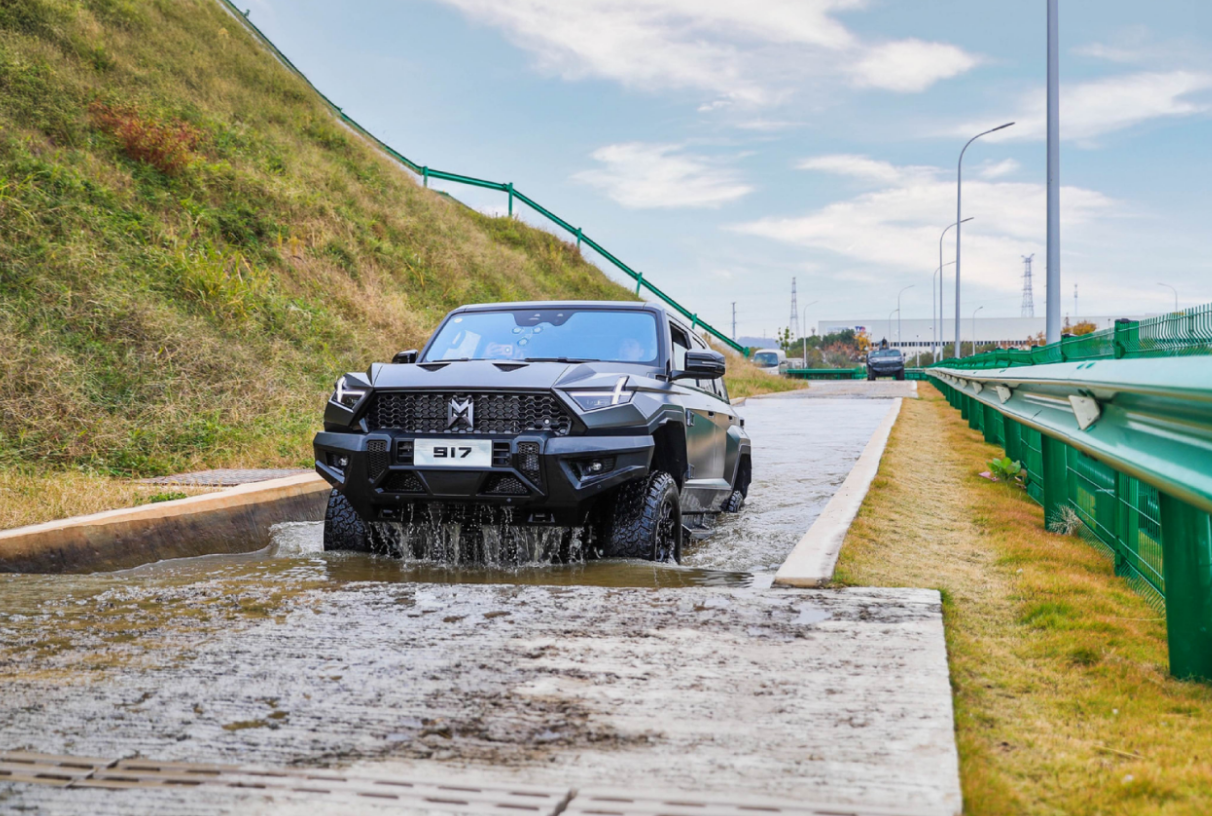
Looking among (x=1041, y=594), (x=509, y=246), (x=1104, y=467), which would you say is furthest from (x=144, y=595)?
(x=509, y=246)

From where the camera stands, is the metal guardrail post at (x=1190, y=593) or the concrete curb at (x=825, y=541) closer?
the metal guardrail post at (x=1190, y=593)

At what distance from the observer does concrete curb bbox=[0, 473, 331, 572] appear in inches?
228

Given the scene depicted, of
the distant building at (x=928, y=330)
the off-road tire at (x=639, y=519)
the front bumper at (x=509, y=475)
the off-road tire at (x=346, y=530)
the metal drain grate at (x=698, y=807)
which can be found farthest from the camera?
the distant building at (x=928, y=330)

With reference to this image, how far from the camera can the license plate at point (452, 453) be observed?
5.32 metres

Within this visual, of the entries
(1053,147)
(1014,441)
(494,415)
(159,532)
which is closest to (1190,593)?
(494,415)

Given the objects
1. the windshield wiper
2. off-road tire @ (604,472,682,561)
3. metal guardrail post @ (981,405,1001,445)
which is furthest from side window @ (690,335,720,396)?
metal guardrail post @ (981,405,1001,445)

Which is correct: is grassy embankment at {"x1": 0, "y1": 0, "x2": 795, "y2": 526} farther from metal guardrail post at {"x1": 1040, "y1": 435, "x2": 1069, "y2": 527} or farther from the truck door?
metal guardrail post at {"x1": 1040, "y1": 435, "x2": 1069, "y2": 527}

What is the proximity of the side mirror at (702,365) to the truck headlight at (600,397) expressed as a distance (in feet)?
2.79

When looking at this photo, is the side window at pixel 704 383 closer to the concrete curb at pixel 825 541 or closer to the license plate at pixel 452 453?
the concrete curb at pixel 825 541

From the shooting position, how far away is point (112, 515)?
6340 millimetres

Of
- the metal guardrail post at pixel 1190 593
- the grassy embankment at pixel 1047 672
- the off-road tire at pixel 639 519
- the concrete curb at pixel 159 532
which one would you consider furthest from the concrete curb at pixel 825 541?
the concrete curb at pixel 159 532

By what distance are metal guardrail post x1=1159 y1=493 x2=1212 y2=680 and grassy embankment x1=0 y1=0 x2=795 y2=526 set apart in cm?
584

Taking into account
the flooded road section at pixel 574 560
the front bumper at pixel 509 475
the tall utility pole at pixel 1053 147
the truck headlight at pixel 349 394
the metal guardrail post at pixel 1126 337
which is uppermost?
the tall utility pole at pixel 1053 147

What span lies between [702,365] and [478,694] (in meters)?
3.58
